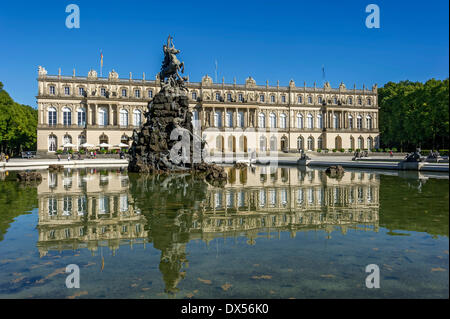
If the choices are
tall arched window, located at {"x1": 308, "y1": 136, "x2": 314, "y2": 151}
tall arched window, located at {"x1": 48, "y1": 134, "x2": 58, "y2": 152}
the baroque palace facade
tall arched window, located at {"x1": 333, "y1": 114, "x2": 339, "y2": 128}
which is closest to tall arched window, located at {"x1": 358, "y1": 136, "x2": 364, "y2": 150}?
the baroque palace facade

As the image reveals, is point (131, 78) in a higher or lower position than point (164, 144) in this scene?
higher

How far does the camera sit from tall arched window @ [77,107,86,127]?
61.6 metres

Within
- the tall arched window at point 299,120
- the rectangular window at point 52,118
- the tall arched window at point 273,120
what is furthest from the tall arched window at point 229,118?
the rectangular window at point 52,118

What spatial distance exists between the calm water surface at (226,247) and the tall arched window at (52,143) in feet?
184

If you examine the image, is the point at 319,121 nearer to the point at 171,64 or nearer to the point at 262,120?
the point at 262,120

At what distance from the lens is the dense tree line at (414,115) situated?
4644 cm

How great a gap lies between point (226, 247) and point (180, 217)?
2.52m

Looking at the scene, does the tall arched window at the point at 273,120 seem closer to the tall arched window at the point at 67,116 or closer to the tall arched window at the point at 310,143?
the tall arched window at the point at 310,143

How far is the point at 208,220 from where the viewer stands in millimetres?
7863

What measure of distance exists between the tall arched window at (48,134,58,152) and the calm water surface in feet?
184
